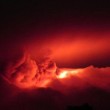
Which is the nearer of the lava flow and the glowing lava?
the lava flow

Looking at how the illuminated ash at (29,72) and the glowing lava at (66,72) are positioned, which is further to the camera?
the glowing lava at (66,72)

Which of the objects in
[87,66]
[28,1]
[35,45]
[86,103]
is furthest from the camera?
[87,66]

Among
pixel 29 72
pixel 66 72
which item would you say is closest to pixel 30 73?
pixel 29 72

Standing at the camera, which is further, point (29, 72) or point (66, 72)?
point (66, 72)

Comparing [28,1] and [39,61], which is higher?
[28,1]

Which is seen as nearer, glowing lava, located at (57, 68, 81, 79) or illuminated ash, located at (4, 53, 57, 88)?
illuminated ash, located at (4, 53, 57, 88)

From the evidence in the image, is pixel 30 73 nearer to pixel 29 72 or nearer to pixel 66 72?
pixel 29 72

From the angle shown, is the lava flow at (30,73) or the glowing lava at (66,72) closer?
the lava flow at (30,73)

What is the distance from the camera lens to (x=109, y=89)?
2619 mm

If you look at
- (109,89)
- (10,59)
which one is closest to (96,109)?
(109,89)

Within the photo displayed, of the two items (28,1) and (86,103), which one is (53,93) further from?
(28,1)

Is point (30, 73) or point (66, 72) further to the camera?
point (66, 72)

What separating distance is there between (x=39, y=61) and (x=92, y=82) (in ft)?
1.57

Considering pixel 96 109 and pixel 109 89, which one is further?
pixel 109 89
